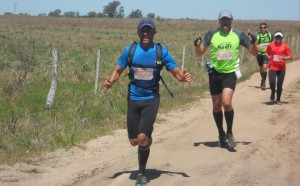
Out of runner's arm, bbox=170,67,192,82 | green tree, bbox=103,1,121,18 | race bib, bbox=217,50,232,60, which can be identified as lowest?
runner's arm, bbox=170,67,192,82

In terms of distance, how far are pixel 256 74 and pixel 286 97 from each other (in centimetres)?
680

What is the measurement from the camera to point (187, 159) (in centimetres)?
743

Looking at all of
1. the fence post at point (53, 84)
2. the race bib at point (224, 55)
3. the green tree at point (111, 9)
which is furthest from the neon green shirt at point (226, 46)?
the green tree at point (111, 9)

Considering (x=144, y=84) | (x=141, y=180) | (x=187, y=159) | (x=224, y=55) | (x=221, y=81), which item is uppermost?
(x=224, y=55)

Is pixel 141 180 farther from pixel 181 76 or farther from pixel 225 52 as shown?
pixel 225 52

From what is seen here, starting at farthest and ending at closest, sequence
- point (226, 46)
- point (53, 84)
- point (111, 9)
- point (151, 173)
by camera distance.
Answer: point (111, 9) → point (53, 84) → point (226, 46) → point (151, 173)

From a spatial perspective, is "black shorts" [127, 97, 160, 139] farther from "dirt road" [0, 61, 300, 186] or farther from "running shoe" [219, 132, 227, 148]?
"running shoe" [219, 132, 227, 148]

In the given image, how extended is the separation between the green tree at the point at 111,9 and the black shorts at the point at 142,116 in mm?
156718

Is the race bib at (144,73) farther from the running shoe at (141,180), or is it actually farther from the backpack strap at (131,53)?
the running shoe at (141,180)

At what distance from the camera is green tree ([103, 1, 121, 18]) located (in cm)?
16012

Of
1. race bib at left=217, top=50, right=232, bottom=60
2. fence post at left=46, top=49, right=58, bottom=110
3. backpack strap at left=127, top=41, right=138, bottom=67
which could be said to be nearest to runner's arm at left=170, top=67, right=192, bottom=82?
backpack strap at left=127, top=41, right=138, bottom=67

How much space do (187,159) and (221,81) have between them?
1394 mm

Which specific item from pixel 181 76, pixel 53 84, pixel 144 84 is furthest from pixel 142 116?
pixel 53 84

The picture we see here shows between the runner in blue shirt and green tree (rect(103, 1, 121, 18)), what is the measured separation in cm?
15667
